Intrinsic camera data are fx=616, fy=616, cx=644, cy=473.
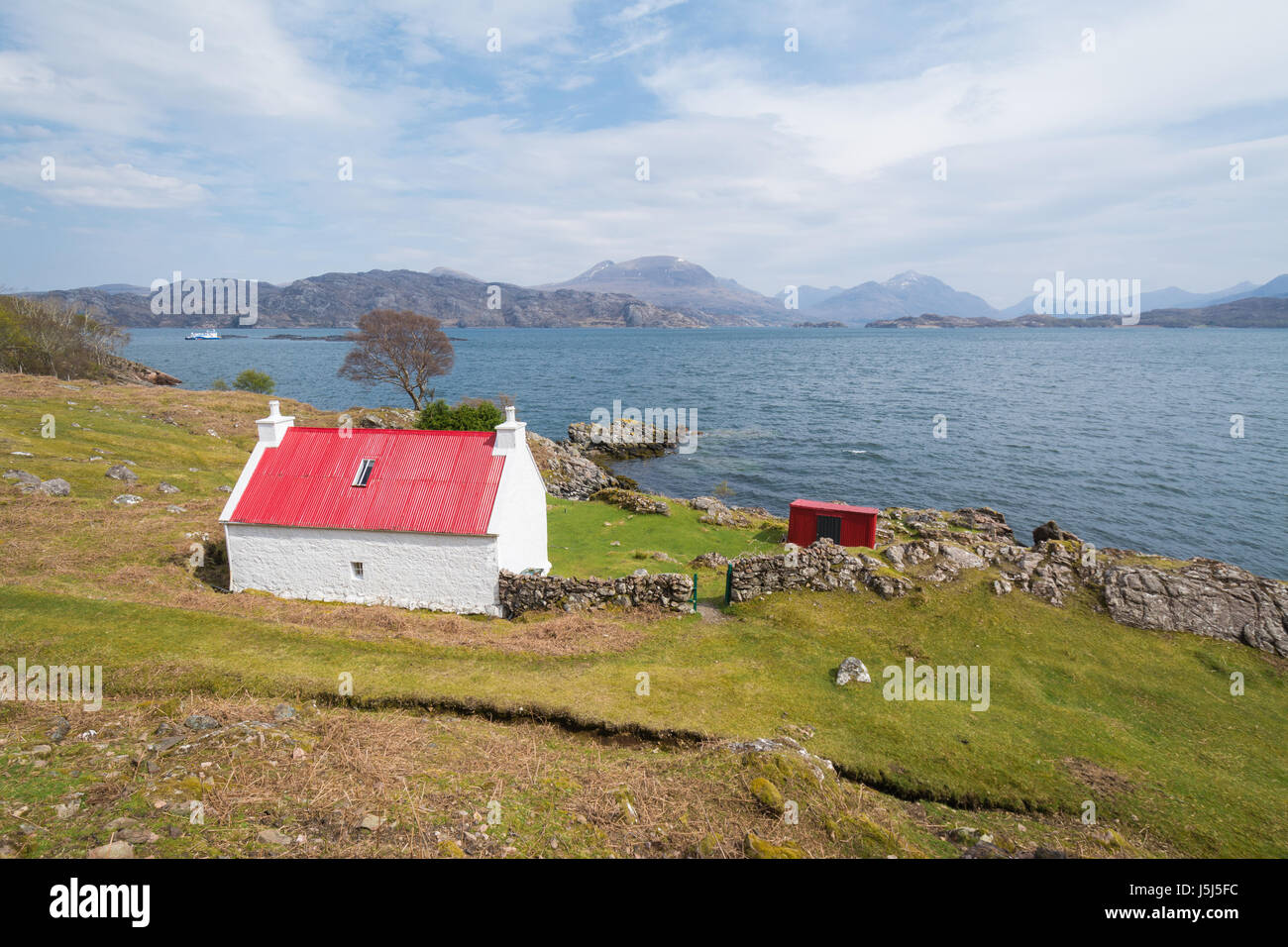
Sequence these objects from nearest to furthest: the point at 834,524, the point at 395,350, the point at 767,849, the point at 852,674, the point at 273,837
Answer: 1. the point at 273,837
2. the point at 767,849
3. the point at 852,674
4. the point at 834,524
5. the point at 395,350

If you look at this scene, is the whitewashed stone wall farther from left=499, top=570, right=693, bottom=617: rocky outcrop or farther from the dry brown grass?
the dry brown grass

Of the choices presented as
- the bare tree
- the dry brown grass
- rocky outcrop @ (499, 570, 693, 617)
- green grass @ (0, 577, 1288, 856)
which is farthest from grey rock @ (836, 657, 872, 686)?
the bare tree

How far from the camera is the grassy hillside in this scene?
14586mm

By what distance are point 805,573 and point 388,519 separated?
55.5 feet

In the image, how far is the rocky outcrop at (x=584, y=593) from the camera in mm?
24625

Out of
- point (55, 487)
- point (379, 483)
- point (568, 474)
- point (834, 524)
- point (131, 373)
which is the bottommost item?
point (834, 524)

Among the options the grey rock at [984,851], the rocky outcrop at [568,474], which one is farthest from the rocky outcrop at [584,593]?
the rocky outcrop at [568,474]

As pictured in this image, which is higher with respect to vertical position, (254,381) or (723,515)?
(254,381)

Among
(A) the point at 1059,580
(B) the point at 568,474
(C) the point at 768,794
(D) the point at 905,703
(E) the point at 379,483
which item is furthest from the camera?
(B) the point at 568,474

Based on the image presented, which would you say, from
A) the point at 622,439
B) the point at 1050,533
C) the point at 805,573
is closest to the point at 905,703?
the point at 805,573

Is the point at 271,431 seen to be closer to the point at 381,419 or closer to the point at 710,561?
the point at 710,561

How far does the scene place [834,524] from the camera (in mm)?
33844

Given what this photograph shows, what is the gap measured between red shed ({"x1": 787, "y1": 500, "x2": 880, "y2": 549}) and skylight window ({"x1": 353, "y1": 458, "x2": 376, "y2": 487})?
21.8m

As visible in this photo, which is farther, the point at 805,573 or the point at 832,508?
the point at 832,508
